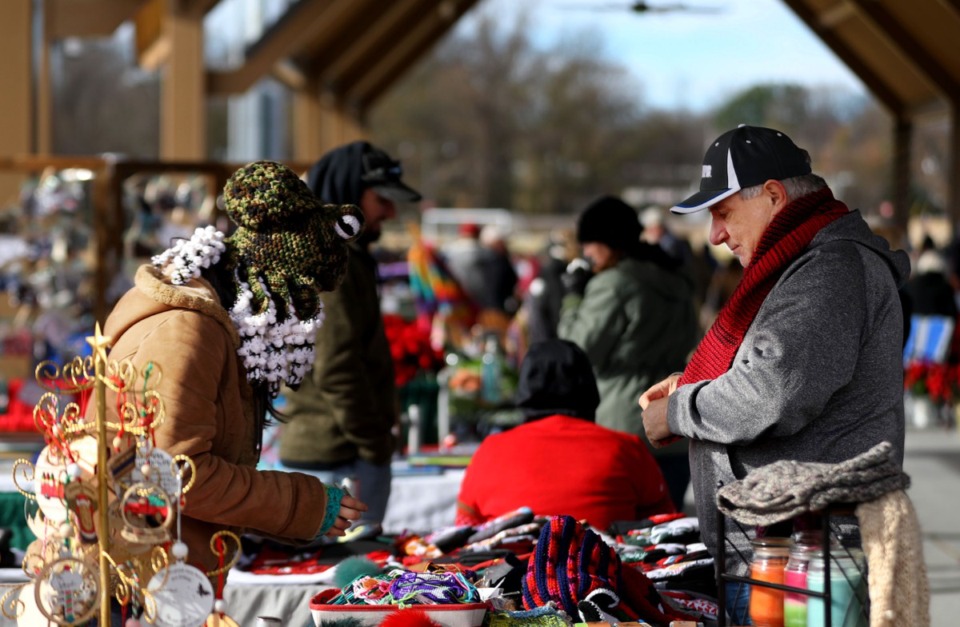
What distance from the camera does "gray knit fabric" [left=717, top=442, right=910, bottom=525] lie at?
238 centimetres

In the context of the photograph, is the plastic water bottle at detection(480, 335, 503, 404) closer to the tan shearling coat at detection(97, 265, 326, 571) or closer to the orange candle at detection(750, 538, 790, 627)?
the tan shearling coat at detection(97, 265, 326, 571)

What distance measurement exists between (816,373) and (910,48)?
1395cm

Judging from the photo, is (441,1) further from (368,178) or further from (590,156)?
(590,156)

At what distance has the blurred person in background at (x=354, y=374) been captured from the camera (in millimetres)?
4266

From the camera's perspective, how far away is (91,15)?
935 centimetres

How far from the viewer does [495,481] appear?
3945 mm

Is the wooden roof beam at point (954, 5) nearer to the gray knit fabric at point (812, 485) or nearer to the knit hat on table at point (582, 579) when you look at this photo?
the knit hat on table at point (582, 579)

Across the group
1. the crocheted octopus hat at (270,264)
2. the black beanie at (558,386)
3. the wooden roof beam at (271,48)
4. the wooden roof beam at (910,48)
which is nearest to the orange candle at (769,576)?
the crocheted octopus hat at (270,264)

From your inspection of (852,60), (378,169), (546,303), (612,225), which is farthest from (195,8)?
(852,60)

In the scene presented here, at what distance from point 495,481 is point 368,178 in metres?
1.11

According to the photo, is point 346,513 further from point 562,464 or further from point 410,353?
point 410,353

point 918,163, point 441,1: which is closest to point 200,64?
point 441,1

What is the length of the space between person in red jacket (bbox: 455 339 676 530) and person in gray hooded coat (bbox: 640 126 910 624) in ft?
3.23

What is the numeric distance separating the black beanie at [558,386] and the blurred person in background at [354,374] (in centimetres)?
51
